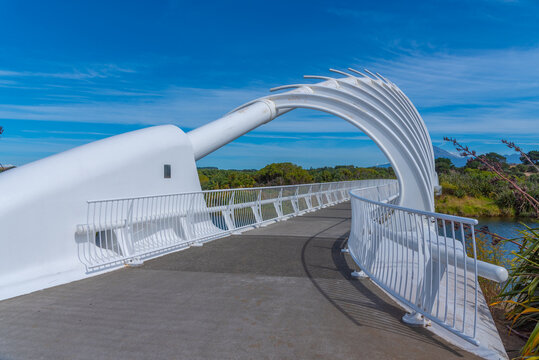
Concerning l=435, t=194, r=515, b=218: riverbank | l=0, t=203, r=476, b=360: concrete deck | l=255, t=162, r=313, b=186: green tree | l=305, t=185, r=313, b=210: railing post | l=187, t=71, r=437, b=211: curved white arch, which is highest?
l=187, t=71, r=437, b=211: curved white arch

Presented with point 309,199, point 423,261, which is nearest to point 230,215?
point 423,261

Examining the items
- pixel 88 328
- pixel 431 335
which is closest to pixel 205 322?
pixel 88 328

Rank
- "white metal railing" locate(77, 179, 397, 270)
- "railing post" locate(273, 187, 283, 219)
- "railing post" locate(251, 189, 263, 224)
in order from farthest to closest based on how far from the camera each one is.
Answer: "railing post" locate(273, 187, 283, 219), "railing post" locate(251, 189, 263, 224), "white metal railing" locate(77, 179, 397, 270)

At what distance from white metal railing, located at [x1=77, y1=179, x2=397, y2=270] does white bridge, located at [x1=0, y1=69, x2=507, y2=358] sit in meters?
0.03

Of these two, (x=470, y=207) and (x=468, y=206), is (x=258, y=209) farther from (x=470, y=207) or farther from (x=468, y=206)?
(x=468, y=206)

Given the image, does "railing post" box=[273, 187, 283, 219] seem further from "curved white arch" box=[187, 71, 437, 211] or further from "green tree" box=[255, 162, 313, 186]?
"green tree" box=[255, 162, 313, 186]

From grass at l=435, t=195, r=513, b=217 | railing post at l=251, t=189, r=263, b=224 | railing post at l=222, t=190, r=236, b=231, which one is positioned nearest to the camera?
railing post at l=222, t=190, r=236, b=231

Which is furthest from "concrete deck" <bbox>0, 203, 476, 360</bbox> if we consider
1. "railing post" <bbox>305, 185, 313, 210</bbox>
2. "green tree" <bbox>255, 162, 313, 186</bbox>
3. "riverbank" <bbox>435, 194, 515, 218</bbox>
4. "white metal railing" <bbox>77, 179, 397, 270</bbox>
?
"green tree" <bbox>255, 162, 313, 186</bbox>

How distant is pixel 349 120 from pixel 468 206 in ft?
80.4

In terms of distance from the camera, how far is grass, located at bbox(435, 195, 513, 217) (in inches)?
1287

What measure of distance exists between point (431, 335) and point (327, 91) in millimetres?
13650

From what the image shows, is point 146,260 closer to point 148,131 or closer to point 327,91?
point 148,131

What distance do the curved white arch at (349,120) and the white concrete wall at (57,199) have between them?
356 cm

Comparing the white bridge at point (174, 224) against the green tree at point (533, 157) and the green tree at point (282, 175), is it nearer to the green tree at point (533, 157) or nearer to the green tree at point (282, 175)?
the green tree at point (533, 157)
